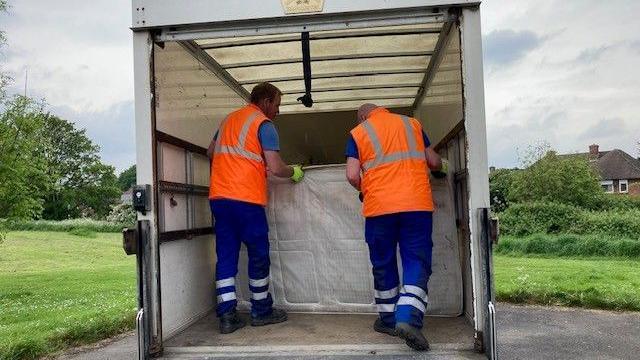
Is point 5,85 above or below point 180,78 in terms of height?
above

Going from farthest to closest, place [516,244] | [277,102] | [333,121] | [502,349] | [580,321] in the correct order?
[516,244]
[333,121]
[580,321]
[502,349]
[277,102]

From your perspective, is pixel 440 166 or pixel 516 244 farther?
pixel 516 244

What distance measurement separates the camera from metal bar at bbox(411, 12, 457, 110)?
4725 millimetres

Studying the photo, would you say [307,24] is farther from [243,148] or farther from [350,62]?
[350,62]

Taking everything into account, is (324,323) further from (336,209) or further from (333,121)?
(333,121)

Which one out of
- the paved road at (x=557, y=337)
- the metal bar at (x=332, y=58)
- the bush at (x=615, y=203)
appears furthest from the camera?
the bush at (x=615, y=203)

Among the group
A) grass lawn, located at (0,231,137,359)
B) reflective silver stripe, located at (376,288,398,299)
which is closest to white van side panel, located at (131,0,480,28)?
reflective silver stripe, located at (376,288,398,299)

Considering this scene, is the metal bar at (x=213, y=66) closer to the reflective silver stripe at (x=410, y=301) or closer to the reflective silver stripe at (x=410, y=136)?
the reflective silver stripe at (x=410, y=136)

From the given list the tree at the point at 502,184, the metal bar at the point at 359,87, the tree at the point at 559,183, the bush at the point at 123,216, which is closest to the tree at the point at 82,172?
the bush at the point at 123,216

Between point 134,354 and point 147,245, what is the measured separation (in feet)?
9.28

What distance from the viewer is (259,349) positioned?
11.6 ft

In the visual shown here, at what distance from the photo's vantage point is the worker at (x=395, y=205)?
3.71 metres

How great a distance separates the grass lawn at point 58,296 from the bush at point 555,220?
1468cm

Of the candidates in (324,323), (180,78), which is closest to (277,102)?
(180,78)
